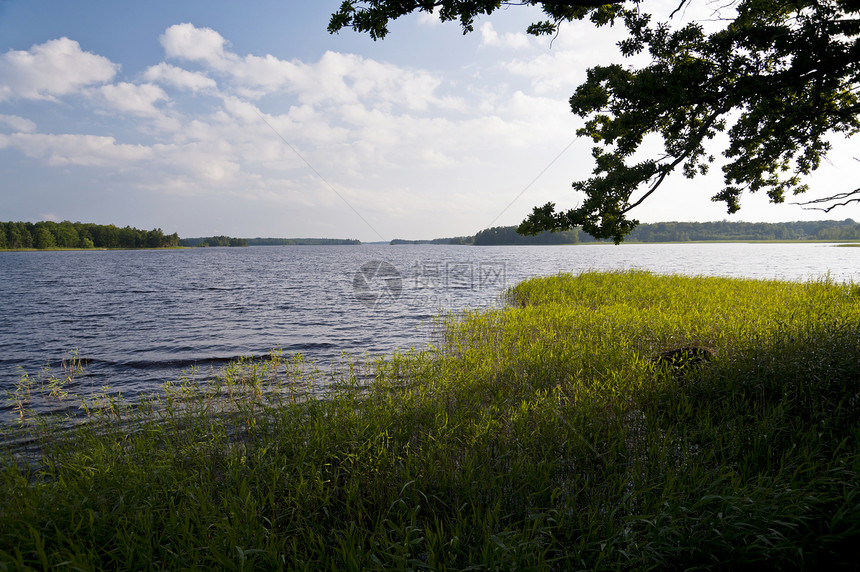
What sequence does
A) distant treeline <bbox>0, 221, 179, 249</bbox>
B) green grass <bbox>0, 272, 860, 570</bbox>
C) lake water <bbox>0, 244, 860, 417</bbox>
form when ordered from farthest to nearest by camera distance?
distant treeline <bbox>0, 221, 179, 249</bbox> → lake water <bbox>0, 244, 860, 417</bbox> → green grass <bbox>0, 272, 860, 570</bbox>

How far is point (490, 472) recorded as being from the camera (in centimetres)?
515

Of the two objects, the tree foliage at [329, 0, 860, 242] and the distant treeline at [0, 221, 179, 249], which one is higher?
the distant treeline at [0, 221, 179, 249]

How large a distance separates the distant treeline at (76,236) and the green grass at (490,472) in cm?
19291

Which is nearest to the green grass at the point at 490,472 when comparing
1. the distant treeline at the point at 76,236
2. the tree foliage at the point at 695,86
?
the tree foliage at the point at 695,86

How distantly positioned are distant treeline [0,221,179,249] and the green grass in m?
193

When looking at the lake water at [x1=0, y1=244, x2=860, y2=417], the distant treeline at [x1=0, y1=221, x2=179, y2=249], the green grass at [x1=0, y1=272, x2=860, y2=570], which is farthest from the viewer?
the distant treeline at [x1=0, y1=221, x2=179, y2=249]

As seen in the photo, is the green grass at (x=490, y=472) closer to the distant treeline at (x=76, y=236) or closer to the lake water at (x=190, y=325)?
the lake water at (x=190, y=325)

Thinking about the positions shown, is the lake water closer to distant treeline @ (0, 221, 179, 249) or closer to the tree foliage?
the tree foliage

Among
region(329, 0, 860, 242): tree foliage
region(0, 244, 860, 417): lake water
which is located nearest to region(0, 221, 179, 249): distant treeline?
region(0, 244, 860, 417): lake water

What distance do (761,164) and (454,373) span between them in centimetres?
904

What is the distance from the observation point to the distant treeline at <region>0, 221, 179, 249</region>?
14388 centimetres

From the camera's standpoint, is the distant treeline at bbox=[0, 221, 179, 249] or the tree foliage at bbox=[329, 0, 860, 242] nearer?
the tree foliage at bbox=[329, 0, 860, 242]

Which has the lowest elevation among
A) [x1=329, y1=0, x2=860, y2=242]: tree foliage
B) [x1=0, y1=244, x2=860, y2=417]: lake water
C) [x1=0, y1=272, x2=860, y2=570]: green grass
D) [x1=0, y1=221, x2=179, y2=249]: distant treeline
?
[x1=0, y1=244, x2=860, y2=417]: lake water

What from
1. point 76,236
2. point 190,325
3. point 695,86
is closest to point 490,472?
point 695,86
